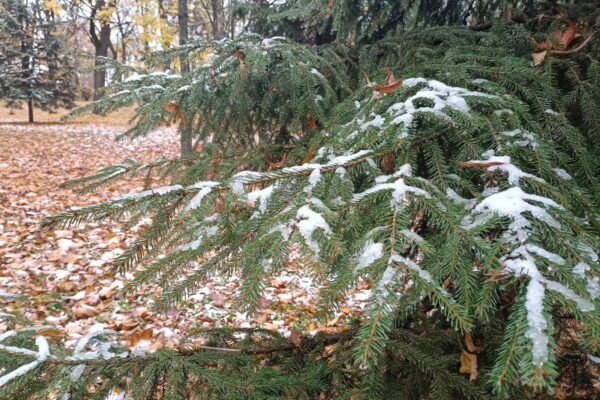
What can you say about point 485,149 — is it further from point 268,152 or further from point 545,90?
point 268,152

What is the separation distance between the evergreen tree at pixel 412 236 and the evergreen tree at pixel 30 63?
14.1 m

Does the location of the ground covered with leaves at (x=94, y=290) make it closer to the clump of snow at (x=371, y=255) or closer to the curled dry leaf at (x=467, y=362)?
the curled dry leaf at (x=467, y=362)

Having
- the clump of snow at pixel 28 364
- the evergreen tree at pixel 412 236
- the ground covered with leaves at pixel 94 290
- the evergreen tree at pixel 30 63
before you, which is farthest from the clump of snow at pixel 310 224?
the evergreen tree at pixel 30 63

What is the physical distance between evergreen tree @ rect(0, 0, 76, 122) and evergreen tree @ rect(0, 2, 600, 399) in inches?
555

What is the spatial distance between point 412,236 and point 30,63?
16994 millimetres

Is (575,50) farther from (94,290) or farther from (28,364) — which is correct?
(94,290)

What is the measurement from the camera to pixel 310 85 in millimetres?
2164

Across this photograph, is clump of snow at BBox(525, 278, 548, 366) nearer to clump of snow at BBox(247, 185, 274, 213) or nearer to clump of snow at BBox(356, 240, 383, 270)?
clump of snow at BBox(356, 240, 383, 270)

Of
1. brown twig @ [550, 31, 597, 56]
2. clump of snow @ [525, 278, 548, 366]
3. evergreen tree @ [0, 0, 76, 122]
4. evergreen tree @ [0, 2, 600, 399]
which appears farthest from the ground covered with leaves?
evergreen tree @ [0, 0, 76, 122]

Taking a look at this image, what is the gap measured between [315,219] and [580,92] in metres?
1.31

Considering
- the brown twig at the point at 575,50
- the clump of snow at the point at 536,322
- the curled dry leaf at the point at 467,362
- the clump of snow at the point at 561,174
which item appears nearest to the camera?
the clump of snow at the point at 536,322

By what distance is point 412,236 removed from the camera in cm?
96

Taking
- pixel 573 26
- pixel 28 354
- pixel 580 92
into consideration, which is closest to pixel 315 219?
pixel 28 354

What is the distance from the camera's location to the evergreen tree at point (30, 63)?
12875mm
